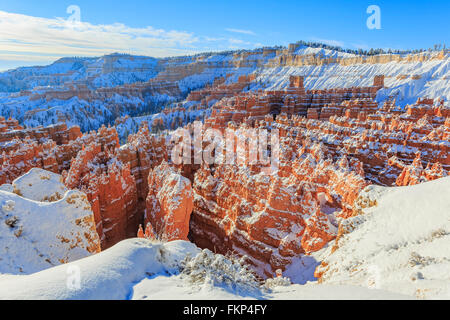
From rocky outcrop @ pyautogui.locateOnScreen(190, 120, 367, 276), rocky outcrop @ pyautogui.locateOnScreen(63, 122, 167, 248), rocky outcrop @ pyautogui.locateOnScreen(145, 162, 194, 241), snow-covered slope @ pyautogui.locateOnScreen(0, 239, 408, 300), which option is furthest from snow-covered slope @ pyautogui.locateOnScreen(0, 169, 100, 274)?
rocky outcrop @ pyautogui.locateOnScreen(190, 120, 367, 276)

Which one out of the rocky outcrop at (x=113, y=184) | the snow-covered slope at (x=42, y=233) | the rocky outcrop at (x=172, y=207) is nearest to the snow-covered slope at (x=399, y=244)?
the snow-covered slope at (x=42, y=233)

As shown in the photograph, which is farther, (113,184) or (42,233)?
(113,184)

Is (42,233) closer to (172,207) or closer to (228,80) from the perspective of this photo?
(172,207)

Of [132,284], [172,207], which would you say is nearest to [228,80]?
[172,207]

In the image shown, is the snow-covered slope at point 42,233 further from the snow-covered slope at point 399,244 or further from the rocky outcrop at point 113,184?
the snow-covered slope at point 399,244

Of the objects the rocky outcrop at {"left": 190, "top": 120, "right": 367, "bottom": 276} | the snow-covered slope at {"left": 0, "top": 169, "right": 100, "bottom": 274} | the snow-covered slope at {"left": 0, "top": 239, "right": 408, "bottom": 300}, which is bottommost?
the rocky outcrop at {"left": 190, "top": 120, "right": 367, "bottom": 276}

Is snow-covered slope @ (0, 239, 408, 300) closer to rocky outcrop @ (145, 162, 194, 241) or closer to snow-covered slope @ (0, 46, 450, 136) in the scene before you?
rocky outcrop @ (145, 162, 194, 241)

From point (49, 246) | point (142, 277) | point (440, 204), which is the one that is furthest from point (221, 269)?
point (440, 204)
